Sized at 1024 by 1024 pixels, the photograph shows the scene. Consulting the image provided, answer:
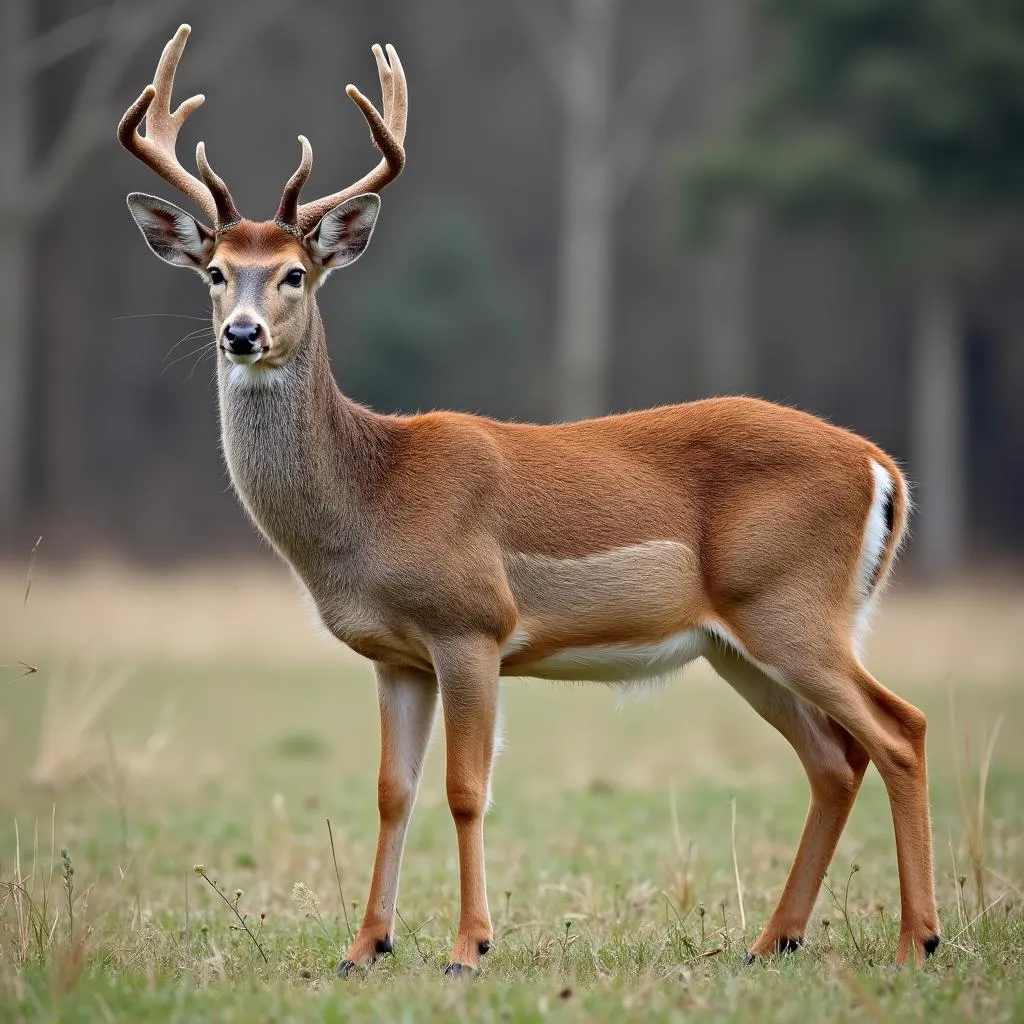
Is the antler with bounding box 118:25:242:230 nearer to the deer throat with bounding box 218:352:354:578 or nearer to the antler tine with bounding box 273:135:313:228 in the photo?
the antler tine with bounding box 273:135:313:228

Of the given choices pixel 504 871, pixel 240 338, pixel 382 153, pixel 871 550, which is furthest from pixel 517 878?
pixel 382 153

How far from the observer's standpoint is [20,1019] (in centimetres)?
496

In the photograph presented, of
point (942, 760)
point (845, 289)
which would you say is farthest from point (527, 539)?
point (845, 289)

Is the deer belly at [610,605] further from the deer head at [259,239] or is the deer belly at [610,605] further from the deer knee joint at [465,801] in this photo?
the deer head at [259,239]

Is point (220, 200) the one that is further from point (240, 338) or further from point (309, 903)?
point (309, 903)

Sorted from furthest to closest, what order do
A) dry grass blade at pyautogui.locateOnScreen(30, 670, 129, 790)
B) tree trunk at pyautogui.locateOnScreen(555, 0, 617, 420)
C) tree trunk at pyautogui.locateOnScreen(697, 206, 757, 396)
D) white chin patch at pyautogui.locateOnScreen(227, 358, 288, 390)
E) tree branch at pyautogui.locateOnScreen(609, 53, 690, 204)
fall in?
1. tree branch at pyautogui.locateOnScreen(609, 53, 690, 204)
2. tree trunk at pyautogui.locateOnScreen(697, 206, 757, 396)
3. tree trunk at pyautogui.locateOnScreen(555, 0, 617, 420)
4. dry grass blade at pyautogui.locateOnScreen(30, 670, 129, 790)
5. white chin patch at pyautogui.locateOnScreen(227, 358, 288, 390)

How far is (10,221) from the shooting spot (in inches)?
1074

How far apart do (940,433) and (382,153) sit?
22849mm

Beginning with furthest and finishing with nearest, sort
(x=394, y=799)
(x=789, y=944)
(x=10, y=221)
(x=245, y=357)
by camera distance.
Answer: (x=10, y=221) < (x=394, y=799) < (x=789, y=944) < (x=245, y=357)

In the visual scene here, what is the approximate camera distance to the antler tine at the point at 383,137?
673 cm

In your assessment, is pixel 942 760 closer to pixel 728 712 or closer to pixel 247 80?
pixel 728 712

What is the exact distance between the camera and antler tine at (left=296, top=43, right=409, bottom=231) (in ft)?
22.1

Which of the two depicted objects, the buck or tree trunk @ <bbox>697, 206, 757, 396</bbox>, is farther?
tree trunk @ <bbox>697, 206, 757, 396</bbox>

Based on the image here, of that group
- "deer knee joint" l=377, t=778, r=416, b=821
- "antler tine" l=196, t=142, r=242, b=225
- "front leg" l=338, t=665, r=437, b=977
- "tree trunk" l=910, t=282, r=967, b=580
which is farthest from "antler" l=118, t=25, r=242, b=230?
"tree trunk" l=910, t=282, r=967, b=580
